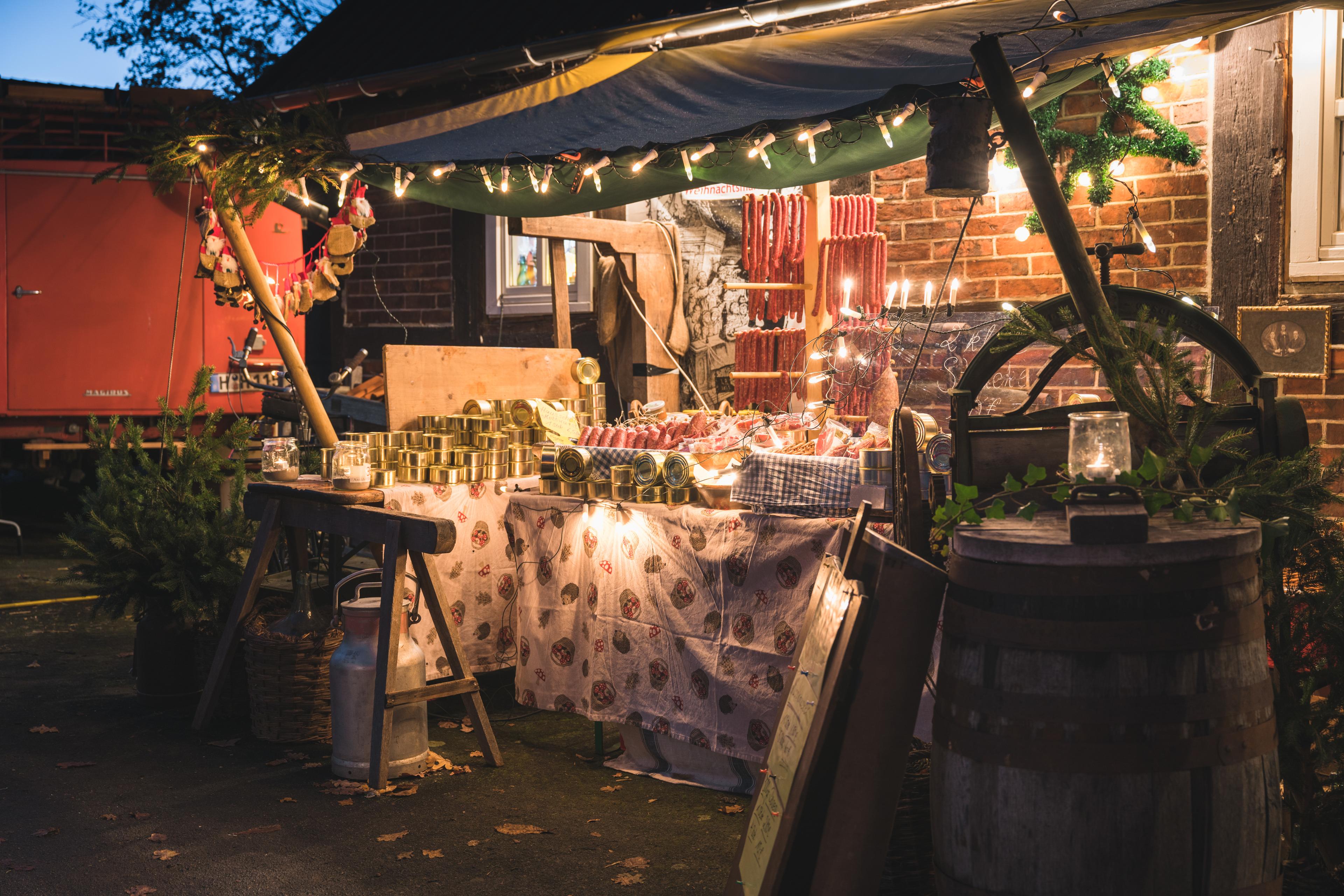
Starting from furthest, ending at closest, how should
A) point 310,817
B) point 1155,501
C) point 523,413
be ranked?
point 523,413
point 310,817
point 1155,501

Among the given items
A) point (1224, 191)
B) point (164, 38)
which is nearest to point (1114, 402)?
point (1224, 191)

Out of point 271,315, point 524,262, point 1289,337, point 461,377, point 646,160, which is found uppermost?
point 524,262

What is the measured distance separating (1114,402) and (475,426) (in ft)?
10.5

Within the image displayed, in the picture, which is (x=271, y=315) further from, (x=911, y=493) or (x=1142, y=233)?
(x=1142, y=233)

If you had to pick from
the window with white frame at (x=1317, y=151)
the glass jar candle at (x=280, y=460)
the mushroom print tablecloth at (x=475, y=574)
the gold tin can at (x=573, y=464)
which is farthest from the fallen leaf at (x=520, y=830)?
the window with white frame at (x=1317, y=151)

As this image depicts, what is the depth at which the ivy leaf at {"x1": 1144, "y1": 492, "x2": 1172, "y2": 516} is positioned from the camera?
231 cm

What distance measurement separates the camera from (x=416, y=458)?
16.9ft

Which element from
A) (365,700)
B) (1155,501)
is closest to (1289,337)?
(1155,501)

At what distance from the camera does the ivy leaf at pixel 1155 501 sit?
231 centimetres

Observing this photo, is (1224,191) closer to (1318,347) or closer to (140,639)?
(1318,347)

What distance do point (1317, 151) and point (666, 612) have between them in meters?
3.60

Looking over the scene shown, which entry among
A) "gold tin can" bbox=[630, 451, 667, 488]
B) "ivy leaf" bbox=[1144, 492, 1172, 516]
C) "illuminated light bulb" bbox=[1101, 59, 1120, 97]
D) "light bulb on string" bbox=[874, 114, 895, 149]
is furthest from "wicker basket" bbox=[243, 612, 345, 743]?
"illuminated light bulb" bbox=[1101, 59, 1120, 97]

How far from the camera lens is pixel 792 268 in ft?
21.0

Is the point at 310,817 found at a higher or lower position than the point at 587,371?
lower
